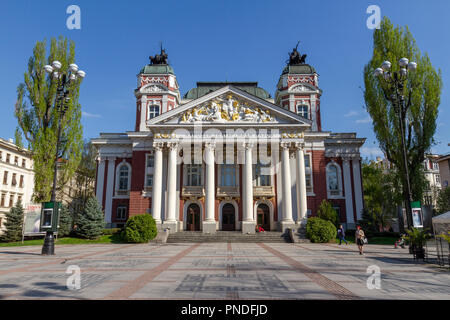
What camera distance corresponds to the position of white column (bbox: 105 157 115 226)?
110ft

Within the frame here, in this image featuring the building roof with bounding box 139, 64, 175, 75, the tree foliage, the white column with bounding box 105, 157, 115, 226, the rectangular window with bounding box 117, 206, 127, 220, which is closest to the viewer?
the white column with bounding box 105, 157, 115, 226

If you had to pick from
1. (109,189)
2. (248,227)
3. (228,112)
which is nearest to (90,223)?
(109,189)

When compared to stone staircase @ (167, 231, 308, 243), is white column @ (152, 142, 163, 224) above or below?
above

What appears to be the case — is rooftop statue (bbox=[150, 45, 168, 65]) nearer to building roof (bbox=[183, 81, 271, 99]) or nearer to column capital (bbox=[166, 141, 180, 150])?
building roof (bbox=[183, 81, 271, 99])

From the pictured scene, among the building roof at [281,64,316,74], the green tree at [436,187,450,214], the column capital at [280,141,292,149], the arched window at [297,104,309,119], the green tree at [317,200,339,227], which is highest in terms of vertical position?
the building roof at [281,64,316,74]

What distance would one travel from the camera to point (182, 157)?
32.8 meters

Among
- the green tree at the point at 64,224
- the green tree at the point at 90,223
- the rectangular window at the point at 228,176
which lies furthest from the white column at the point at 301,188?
the green tree at the point at 64,224

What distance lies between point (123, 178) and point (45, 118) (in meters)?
11.4

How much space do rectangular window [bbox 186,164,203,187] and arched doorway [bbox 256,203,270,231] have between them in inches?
291

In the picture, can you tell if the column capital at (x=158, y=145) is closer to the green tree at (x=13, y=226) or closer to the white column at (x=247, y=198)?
the white column at (x=247, y=198)

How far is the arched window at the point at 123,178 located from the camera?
3475 centimetres

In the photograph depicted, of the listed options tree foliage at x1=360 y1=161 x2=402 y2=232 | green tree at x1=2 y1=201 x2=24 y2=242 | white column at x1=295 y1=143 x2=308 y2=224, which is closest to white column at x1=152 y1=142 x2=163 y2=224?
green tree at x1=2 y1=201 x2=24 y2=242

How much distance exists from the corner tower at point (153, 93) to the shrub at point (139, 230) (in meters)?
15.0
